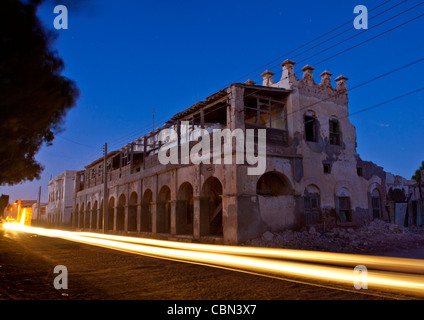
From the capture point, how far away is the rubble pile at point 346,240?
14.6 metres

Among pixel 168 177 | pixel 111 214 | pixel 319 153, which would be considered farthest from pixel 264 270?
pixel 111 214

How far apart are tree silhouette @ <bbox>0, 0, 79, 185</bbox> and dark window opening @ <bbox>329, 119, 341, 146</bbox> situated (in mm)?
16183

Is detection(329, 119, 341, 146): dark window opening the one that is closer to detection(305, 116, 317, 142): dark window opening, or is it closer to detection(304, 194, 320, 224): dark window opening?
detection(305, 116, 317, 142): dark window opening

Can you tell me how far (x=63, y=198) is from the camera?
52.2m

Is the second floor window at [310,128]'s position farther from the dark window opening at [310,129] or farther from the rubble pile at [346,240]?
the rubble pile at [346,240]

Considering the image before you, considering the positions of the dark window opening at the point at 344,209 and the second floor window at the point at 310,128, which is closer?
the second floor window at the point at 310,128

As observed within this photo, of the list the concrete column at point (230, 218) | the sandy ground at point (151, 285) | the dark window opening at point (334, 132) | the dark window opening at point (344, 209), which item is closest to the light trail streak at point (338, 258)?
the concrete column at point (230, 218)

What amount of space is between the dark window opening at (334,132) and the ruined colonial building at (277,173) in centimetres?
6

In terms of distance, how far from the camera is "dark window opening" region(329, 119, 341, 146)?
19.9m

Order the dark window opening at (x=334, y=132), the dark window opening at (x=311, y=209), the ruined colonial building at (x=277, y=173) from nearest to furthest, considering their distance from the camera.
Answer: the ruined colonial building at (x=277, y=173), the dark window opening at (x=311, y=209), the dark window opening at (x=334, y=132)

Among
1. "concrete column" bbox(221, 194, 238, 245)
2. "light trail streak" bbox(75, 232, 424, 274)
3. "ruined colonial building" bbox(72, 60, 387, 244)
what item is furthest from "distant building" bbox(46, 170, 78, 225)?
"light trail streak" bbox(75, 232, 424, 274)

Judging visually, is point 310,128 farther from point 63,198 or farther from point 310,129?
point 63,198
